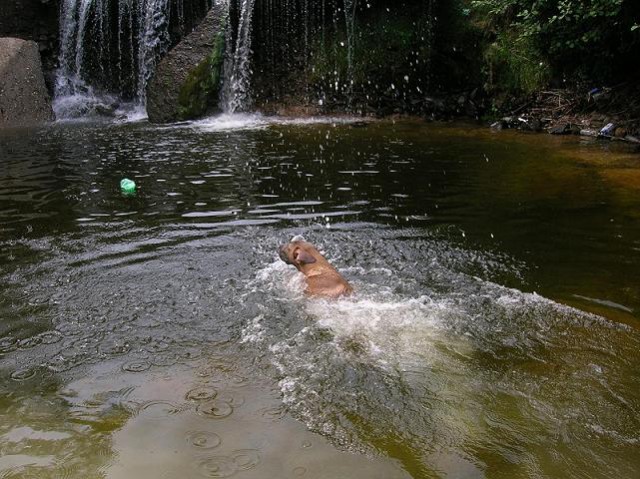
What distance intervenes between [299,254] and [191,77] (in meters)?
9.68

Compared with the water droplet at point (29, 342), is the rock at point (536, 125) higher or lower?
higher

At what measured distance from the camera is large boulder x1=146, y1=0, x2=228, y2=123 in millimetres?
12992

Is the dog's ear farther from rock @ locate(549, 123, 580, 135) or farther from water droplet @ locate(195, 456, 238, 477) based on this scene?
rock @ locate(549, 123, 580, 135)

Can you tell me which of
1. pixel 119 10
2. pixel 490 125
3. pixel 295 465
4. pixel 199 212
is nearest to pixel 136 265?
pixel 199 212

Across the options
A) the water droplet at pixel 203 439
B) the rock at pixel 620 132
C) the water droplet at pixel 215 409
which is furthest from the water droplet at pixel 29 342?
the rock at pixel 620 132

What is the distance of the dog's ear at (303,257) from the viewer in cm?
469

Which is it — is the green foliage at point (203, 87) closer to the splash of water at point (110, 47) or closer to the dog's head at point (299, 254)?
the splash of water at point (110, 47)

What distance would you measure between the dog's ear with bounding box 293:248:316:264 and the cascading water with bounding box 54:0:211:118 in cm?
1195

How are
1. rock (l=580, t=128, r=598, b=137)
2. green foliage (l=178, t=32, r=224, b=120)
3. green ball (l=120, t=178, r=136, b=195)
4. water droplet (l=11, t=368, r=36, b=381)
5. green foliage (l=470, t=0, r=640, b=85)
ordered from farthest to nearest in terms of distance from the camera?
1. green foliage (l=178, t=32, r=224, b=120)
2. rock (l=580, t=128, r=598, b=137)
3. green foliage (l=470, t=0, r=640, b=85)
4. green ball (l=120, t=178, r=136, b=195)
5. water droplet (l=11, t=368, r=36, b=381)

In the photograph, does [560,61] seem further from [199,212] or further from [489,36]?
[199,212]

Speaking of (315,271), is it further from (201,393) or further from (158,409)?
(158,409)

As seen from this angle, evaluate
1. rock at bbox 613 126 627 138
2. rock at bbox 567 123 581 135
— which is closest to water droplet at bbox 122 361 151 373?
rock at bbox 613 126 627 138

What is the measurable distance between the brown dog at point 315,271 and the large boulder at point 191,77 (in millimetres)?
9161

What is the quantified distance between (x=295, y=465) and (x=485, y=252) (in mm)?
3471
